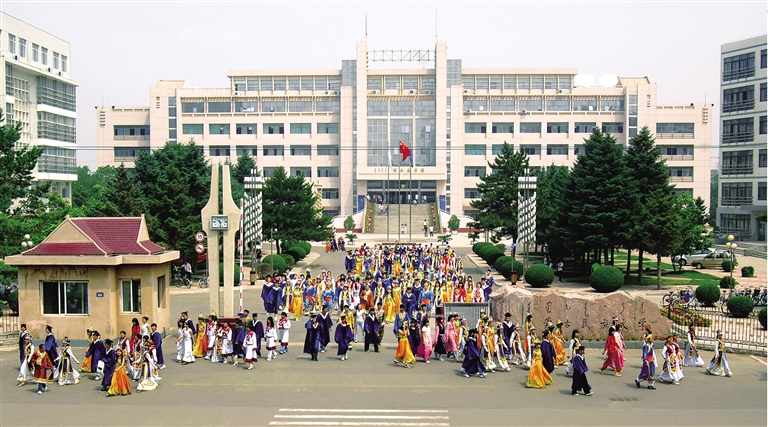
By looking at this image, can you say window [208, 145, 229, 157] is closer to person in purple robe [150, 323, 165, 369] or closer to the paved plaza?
the paved plaza

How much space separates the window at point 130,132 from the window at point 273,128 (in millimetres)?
15779

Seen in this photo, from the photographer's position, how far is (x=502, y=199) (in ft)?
151

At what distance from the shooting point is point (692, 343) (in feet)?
62.1

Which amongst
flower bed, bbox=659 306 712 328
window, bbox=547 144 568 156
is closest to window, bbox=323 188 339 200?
window, bbox=547 144 568 156

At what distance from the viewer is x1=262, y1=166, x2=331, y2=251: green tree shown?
1716 inches

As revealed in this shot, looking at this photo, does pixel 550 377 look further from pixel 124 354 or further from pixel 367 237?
pixel 367 237

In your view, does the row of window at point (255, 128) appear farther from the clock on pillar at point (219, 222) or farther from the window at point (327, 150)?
the clock on pillar at point (219, 222)

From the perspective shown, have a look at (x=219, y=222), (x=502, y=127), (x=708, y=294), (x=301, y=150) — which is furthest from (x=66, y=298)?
(x=502, y=127)

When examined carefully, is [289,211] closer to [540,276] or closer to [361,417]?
[540,276]

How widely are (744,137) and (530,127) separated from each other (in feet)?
Result: 90.3

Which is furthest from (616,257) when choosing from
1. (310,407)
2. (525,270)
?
(310,407)

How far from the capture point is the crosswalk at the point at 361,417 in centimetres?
1379


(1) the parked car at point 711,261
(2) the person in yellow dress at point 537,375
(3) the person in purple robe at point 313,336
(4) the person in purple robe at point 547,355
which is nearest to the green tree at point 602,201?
(1) the parked car at point 711,261

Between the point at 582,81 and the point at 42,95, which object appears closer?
the point at 42,95
